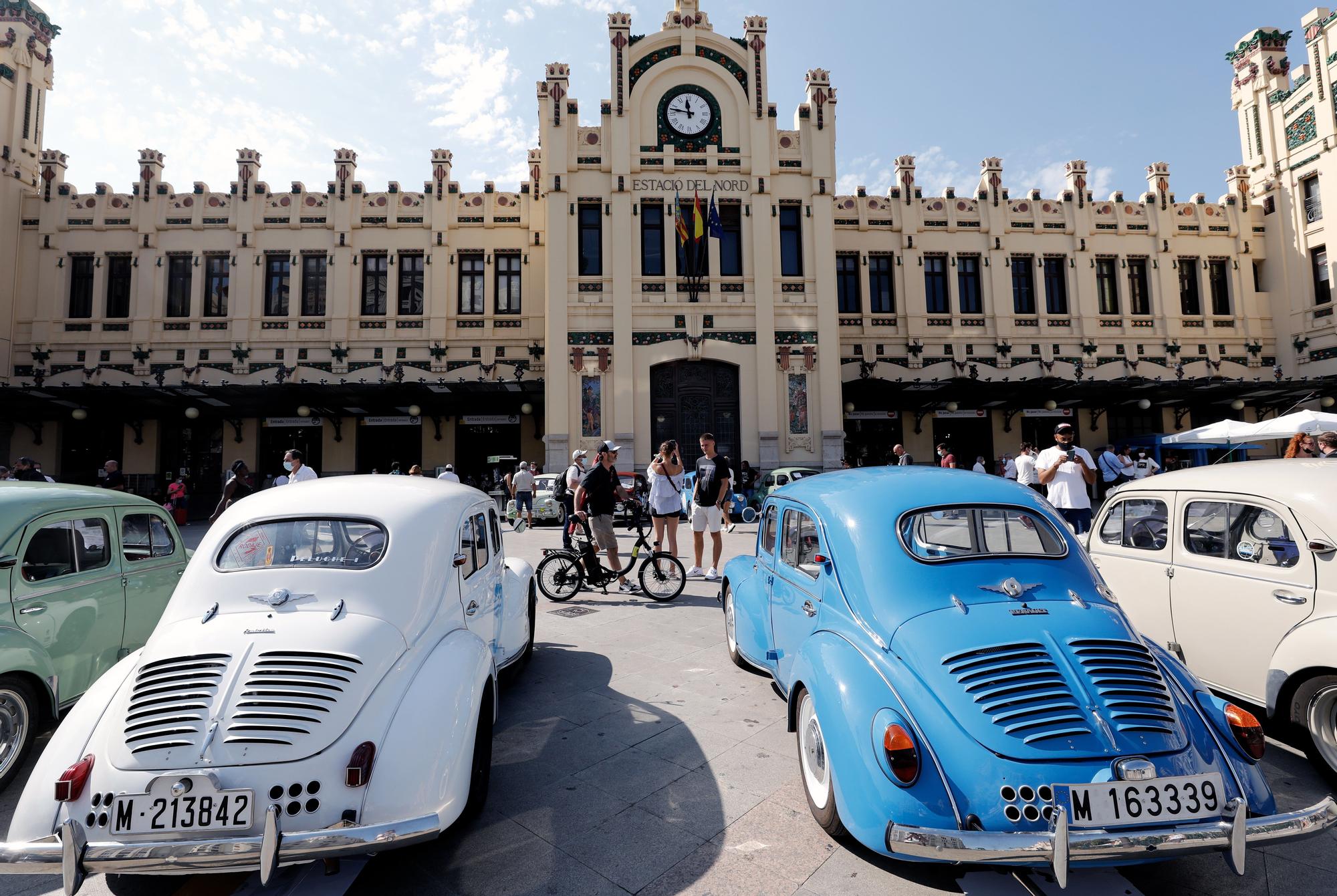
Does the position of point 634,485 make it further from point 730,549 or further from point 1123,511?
point 1123,511

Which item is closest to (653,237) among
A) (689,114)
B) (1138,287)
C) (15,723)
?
(689,114)

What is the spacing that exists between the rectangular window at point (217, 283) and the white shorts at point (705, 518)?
20153 millimetres

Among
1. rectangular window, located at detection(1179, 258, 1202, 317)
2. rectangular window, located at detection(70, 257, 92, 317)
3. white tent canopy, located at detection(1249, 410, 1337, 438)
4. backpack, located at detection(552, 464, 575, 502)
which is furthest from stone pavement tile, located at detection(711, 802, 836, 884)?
rectangular window, located at detection(1179, 258, 1202, 317)

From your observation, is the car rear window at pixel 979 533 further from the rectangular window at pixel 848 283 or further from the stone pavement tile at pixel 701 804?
the rectangular window at pixel 848 283

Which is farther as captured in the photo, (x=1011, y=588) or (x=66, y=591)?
(x=66, y=591)

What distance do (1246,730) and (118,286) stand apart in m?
28.2

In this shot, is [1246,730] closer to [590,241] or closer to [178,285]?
[590,241]

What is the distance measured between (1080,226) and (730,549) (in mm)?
20081

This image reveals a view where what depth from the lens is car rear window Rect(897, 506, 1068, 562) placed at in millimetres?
3229

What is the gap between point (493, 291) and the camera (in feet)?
70.5

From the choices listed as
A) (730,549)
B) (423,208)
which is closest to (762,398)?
(730,549)

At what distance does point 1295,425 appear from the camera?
13.5 m

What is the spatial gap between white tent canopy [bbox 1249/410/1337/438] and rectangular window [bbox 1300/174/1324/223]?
40.4ft

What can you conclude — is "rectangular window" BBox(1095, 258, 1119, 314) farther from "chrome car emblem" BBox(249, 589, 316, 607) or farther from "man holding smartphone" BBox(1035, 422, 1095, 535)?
"chrome car emblem" BBox(249, 589, 316, 607)
